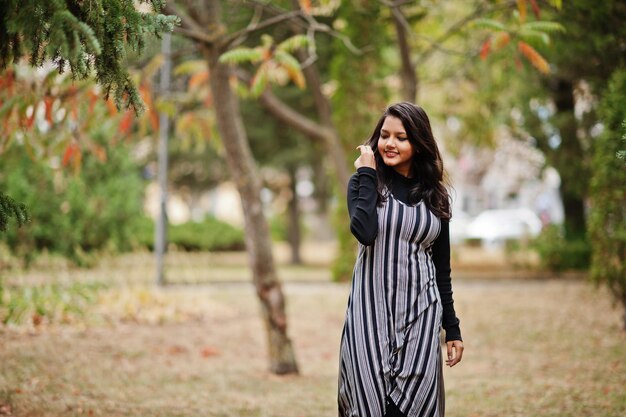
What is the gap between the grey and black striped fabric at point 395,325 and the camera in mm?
3066

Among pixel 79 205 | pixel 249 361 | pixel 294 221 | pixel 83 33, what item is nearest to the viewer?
pixel 83 33

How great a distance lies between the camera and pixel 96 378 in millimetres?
6613

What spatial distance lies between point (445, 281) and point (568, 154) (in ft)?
48.0

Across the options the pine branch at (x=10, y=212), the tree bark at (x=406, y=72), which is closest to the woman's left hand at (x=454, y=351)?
the pine branch at (x=10, y=212)

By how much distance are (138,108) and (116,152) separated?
44.6 ft

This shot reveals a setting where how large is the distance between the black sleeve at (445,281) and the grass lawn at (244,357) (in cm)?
253

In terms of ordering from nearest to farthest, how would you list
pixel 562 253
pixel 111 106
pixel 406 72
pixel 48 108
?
Result: pixel 48 108 → pixel 111 106 → pixel 406 72 → pixel 562 253

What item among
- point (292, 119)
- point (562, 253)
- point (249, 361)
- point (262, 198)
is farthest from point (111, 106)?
point (562, 253)

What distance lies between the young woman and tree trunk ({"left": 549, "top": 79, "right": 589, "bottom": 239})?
11.6 metres

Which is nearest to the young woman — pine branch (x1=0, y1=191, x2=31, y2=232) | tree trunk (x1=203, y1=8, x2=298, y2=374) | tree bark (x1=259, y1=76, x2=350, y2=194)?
pine branch (x1=0, y1=191, x2=31, y2=232)

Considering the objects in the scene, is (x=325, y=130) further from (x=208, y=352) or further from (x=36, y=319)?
(x=36, y=319)

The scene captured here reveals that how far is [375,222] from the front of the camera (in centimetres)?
310

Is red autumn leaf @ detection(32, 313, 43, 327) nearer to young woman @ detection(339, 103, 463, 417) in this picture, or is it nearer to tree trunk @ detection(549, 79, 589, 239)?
young woman @ detection(339, 103, 463, 417)

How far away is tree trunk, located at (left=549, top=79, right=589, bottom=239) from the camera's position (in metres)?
15.9
